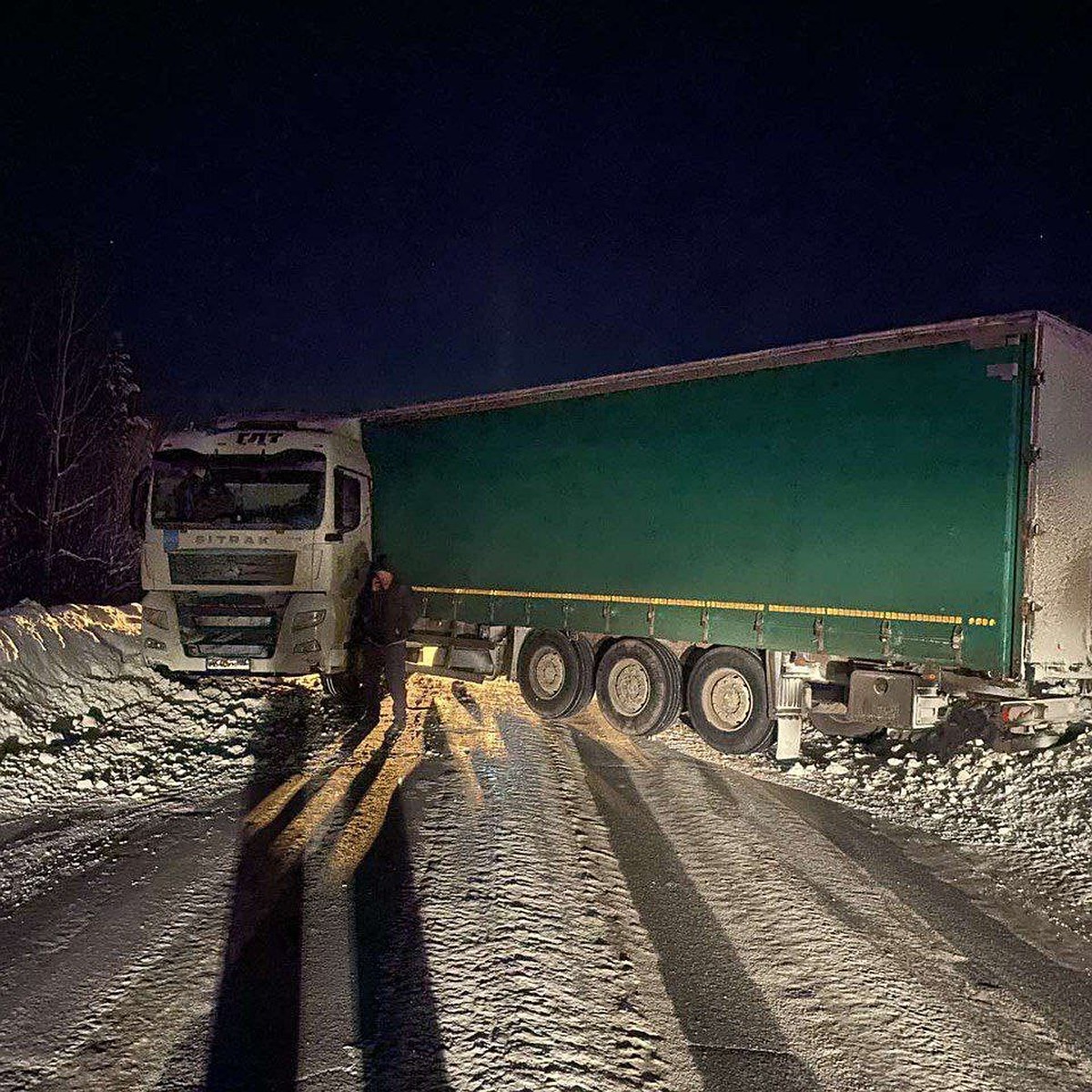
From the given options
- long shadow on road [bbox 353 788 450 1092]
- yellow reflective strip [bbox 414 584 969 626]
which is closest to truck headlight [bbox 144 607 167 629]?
yellow reflective strip [bbox 414 584 969 626]

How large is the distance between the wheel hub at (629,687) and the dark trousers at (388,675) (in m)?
2.39

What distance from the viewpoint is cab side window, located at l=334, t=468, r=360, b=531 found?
1039 cm

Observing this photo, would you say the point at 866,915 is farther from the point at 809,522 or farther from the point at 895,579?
the point at 809,522

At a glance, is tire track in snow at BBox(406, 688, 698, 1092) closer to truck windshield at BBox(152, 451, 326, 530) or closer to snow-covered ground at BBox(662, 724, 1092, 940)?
snow-covered ground at BBox(662, 724, 1092, 940)

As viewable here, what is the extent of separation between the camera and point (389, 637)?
9242 mm

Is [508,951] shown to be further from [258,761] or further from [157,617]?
[157,617]

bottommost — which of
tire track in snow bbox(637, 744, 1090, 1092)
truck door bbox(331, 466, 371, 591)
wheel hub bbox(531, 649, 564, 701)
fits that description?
tire track in snow bbox(637, 744, 1090, 1092)

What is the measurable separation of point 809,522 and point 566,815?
Result: 351cm

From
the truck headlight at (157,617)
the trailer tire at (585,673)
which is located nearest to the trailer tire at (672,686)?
the trailer tire at (585,673)

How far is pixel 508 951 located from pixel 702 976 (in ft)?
3.10

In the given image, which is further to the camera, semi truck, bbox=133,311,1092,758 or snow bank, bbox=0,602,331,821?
snow bank, bbox=0,602,331,821

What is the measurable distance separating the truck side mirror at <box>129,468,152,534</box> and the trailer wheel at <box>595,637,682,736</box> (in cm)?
590

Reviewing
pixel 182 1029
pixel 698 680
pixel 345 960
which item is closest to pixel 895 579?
pixel 698 680

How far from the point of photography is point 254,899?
4.75 m
